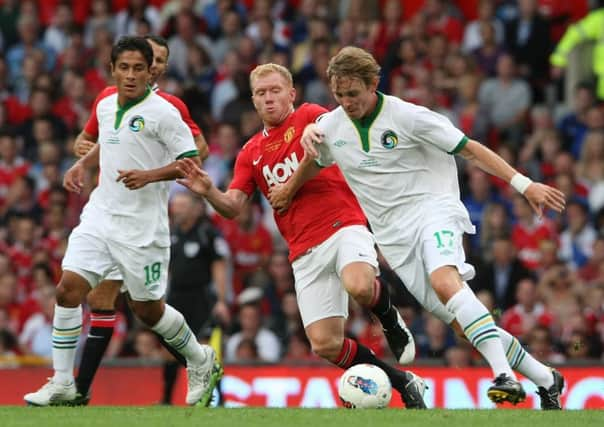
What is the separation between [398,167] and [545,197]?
3.75ft

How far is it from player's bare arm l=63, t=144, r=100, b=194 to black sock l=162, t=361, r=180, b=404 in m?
3.74

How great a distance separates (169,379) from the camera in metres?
13.7

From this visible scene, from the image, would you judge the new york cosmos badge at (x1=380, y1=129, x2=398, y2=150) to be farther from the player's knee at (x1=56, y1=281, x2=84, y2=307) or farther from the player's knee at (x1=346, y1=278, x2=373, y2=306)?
the player's knee at (x1=56, y1=281, x2=84, y2=307)

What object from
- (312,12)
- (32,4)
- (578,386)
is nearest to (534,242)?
→ (578,386)

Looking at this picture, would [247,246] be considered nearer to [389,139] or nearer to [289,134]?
[289,134]

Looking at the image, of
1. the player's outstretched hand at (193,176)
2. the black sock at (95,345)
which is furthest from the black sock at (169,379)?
the player's outstretched hand at (193,176)

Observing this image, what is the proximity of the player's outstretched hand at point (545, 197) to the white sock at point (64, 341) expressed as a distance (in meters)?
3.21

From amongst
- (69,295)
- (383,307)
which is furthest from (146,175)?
(383,307)

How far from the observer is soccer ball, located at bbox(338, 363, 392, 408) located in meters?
9.85

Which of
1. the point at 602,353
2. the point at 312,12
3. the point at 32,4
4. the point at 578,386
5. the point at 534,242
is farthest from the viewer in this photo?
the point at 32,4

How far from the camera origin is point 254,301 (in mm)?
15656

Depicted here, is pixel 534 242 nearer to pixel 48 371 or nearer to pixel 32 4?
pixel 48 371

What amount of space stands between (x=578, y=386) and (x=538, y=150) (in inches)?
163

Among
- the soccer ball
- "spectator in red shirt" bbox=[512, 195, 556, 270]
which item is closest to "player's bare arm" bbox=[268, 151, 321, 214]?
the soccer ball
